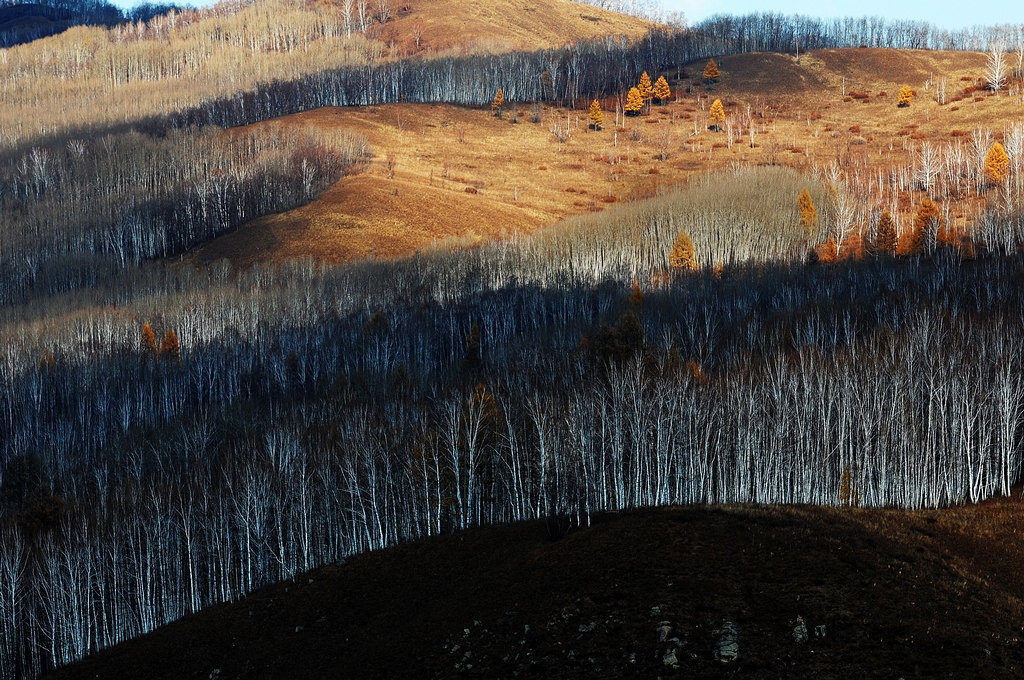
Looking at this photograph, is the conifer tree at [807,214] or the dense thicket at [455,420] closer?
the dense thicket at [455,420]

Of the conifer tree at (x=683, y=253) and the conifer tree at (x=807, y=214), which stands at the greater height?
the conifer tree at (x=807, y=214)

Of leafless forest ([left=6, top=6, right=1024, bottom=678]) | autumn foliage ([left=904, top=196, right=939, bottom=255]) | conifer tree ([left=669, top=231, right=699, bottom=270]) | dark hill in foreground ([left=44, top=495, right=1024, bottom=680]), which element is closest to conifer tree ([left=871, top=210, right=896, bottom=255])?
autumn foliage ([left=904, top=196, right=939, bottom=255])

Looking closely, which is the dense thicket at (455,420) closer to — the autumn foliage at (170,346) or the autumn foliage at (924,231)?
the autumn foliage at (170,346)

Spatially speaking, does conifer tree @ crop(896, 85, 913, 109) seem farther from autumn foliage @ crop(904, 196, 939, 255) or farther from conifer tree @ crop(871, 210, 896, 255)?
conifer tree @ crop(871, 210, 896, 255)

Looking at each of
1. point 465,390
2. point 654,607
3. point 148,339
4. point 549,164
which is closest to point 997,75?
point 549,164

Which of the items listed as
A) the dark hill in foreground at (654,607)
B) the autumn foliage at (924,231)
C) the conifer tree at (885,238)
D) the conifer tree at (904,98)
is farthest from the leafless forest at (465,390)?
the conifer tree at (904,98)

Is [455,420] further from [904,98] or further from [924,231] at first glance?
[904,98]

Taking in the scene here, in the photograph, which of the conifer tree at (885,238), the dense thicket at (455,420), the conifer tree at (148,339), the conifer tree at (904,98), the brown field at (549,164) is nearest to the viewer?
the dense thicket at (455,420)
